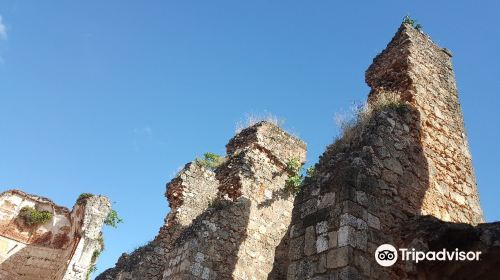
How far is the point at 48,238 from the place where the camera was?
16.8 m

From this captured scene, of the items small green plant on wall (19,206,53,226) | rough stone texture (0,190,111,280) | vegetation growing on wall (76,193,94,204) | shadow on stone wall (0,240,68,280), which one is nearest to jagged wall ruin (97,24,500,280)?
rough stone texture (0,190,111,280)

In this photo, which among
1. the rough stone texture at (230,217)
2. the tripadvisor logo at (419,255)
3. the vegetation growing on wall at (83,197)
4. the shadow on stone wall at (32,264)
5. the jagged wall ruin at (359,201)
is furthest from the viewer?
the vegetation growing on wall at (83,197)

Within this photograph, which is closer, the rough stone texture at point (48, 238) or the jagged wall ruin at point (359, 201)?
the jagged wall ruin at point (359, 201)

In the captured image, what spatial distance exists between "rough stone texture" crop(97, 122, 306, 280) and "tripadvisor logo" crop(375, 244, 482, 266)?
4.11 meters

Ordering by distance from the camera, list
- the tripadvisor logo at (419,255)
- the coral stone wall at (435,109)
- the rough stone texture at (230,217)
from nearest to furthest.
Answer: the tripadvisor logo at (419,255), the coral stone wall at (435,109), the rough stone texture at (230,217)

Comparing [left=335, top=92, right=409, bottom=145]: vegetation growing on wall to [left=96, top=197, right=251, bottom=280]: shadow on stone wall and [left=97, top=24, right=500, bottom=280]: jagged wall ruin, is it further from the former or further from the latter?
[left=96, top=197, right=251, bottom=280]: shadow on stone wall

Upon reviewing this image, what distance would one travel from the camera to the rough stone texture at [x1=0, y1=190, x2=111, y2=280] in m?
14.7

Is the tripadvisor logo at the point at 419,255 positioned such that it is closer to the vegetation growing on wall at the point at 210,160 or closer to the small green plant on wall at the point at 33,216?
the vegetation growing on wall at the point at 210,160

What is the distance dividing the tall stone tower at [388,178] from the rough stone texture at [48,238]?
10.8 meters

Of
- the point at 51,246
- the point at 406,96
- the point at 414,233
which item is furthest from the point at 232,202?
the point at 51,246

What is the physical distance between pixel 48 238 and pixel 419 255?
599 inches

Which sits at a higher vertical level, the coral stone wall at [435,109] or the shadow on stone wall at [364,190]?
the coral stone wall at [435,109]

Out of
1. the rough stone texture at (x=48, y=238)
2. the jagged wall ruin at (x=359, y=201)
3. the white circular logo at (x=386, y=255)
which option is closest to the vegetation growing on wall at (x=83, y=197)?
the rough stone texture at (x=48, y=238)

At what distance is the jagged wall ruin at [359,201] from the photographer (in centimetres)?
516
